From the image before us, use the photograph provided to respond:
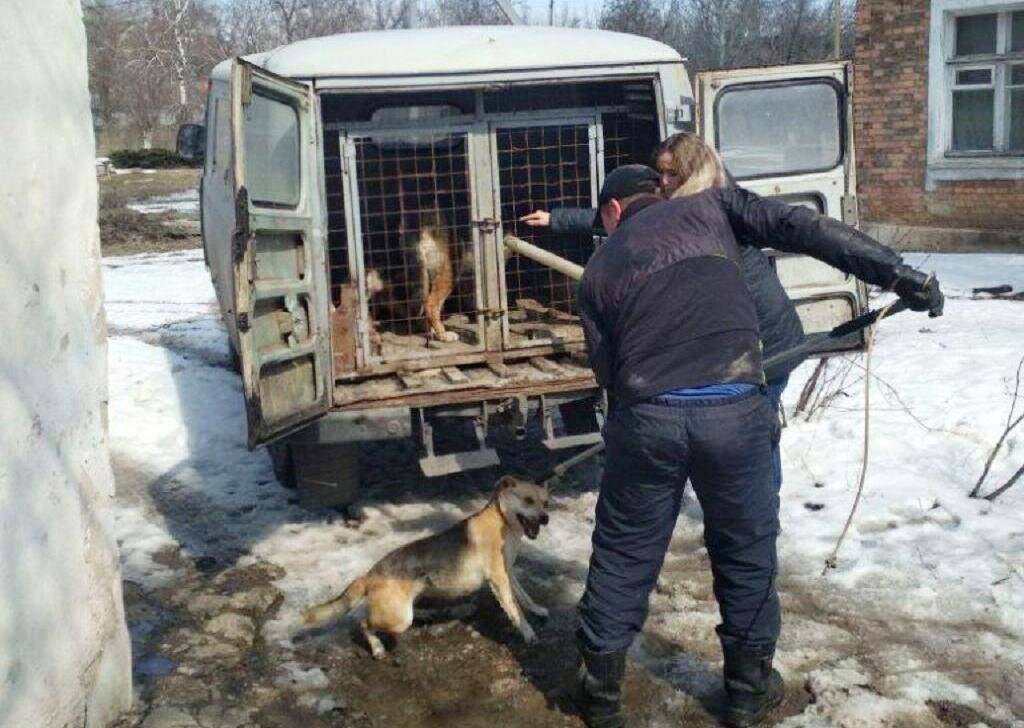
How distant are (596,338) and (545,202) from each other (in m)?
3.32

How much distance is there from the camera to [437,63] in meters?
5.07

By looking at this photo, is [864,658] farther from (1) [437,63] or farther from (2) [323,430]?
(1) [437,63]

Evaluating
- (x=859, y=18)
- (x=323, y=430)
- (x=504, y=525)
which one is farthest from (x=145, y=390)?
(x=859, y=18)

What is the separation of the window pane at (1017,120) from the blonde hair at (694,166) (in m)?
10.6

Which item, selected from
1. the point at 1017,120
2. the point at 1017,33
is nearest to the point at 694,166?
the point at 1017,33

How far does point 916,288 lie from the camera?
3312mm

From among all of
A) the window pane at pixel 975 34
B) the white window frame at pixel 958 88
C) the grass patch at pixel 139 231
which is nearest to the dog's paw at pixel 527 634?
the white window frame at pixel 958 88

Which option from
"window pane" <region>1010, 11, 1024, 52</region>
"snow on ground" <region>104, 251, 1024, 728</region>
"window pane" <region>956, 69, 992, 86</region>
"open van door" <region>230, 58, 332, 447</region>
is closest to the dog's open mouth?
"snow on ground" <region>104, 251, 1024, 728</region>

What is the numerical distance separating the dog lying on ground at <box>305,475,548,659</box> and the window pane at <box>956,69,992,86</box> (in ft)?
→ 34.8

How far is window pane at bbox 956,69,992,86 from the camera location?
41.4 feet

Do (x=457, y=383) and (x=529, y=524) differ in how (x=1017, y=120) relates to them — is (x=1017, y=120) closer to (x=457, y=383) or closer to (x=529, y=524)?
(x=457, y=383)

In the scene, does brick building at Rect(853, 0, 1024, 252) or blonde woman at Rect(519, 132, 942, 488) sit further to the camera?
brick building at Rect(853, 0, 1024, 252)

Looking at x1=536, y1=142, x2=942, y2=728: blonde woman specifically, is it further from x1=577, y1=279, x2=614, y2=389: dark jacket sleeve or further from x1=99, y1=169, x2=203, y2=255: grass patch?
x1=99, y1=169, x2=203, y2=255: grass patch

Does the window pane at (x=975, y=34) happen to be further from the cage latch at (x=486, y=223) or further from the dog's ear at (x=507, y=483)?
the dog's ear at (x=507, y=483)
